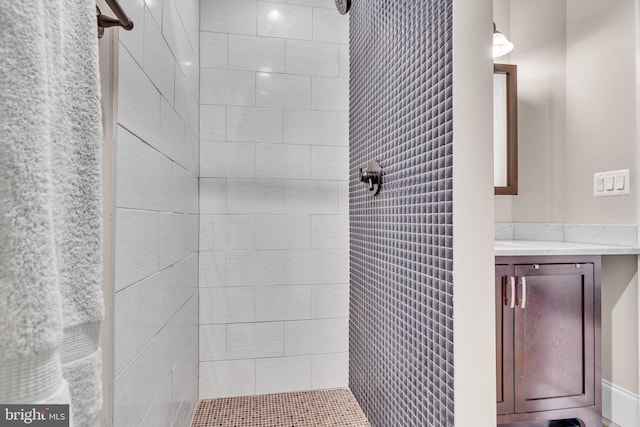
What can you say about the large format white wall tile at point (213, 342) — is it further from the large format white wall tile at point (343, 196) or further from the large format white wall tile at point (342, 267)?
the large format white wall tile at point (343, 196)

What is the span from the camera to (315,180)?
1.99m

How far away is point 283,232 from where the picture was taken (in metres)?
1.96

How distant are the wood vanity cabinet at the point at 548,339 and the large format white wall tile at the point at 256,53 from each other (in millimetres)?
1497

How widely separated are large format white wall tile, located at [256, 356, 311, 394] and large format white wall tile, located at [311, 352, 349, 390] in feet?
0.11

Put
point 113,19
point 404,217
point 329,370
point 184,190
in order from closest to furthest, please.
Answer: point 113,19 → point 404,217 → point 184,190 → point 329,370

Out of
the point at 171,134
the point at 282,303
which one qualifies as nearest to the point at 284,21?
the point at 171,134

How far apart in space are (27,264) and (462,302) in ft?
3.03

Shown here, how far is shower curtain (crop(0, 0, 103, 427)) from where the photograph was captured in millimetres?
315

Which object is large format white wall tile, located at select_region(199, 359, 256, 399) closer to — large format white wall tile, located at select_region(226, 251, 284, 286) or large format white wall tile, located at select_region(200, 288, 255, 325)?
large format white wall tile, located at select_region(200, 288, 255, 325)

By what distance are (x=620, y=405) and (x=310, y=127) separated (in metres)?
2.07

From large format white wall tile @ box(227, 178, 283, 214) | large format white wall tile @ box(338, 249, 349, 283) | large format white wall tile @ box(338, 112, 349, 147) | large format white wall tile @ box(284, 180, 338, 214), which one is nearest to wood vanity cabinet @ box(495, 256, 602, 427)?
large format white wall tile @ box(338, 249, 349, 283)

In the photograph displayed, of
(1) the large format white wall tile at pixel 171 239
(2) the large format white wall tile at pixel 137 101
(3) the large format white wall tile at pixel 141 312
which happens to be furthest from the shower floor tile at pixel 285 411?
(2) the large format white wall tile at pixel 137 101

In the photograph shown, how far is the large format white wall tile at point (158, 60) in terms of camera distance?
1012 mm

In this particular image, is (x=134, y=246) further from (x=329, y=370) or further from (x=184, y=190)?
(x=329, y=370)
